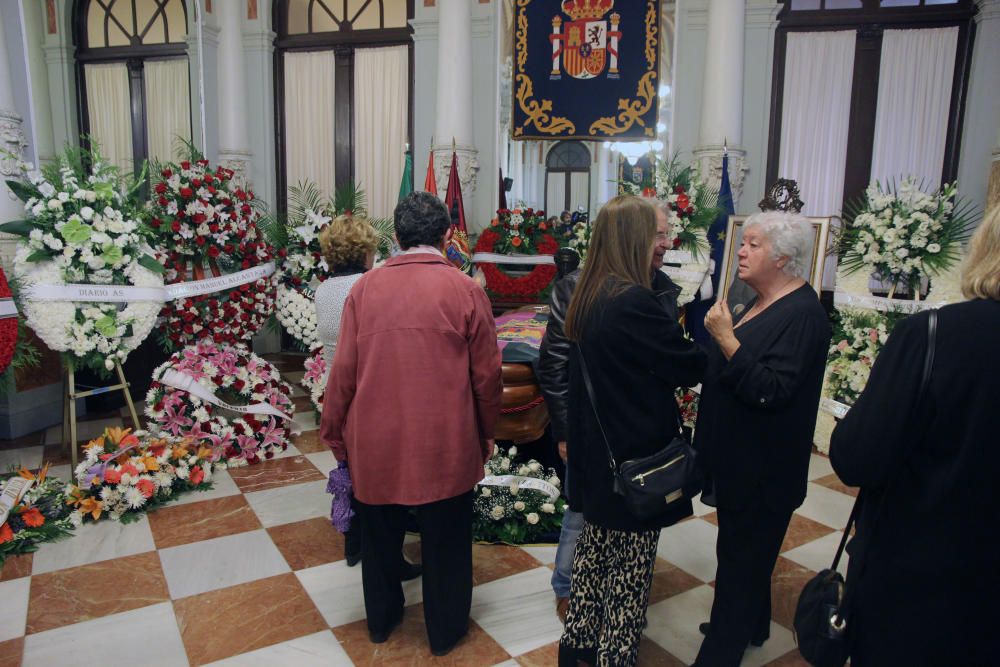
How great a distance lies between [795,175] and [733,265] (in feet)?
5.82

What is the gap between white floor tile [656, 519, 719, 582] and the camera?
3043mm

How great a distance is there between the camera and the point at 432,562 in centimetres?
229

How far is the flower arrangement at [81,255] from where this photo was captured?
3564 mm

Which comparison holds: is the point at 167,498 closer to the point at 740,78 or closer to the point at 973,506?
the point at 973,506

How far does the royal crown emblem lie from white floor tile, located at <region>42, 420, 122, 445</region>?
17.2 feet

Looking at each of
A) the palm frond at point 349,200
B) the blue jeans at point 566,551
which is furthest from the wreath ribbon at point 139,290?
the blue jeans at point 566,551

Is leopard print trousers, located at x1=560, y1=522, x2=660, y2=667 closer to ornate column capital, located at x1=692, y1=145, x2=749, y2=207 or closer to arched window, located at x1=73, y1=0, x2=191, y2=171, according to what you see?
ornate column capital, located at x1=692, y1=145, x2=749, y2=207

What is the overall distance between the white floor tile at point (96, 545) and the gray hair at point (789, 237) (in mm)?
2977

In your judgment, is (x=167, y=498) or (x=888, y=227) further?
(x=888, y=227)

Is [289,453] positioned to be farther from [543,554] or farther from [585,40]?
[585,40]

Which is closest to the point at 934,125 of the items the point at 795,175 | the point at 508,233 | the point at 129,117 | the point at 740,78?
the point at 795,175

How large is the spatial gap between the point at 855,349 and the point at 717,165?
2381mm

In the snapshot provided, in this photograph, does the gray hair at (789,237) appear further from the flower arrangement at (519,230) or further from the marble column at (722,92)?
the marble column at (722,92)

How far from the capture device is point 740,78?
20.6 feet
